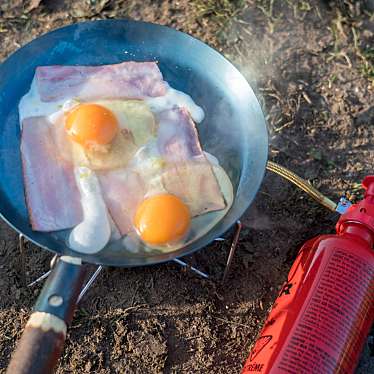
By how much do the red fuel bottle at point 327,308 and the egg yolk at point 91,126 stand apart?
1415 mm

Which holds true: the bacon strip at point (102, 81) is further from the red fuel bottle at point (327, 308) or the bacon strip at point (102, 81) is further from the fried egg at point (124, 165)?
the red fuel bottle at point (327, 308)

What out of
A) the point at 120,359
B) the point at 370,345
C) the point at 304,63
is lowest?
the point at 370,345

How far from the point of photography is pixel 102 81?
363 cm

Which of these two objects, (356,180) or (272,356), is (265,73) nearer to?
(356,180)

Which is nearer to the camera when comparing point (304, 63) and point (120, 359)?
point (120, 359)

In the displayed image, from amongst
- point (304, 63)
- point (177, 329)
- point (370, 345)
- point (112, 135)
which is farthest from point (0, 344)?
point (304, 63)

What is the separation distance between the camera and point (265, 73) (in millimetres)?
4508

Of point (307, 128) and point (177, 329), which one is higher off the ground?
point (307, 128)

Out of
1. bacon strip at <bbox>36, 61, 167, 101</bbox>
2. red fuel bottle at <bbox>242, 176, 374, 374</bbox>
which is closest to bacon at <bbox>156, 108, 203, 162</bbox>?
bacon strip at <bbox>36, 61, 167, 101</bbox>

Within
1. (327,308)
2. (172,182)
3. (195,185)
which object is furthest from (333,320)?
(172,182)

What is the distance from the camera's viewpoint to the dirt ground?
3.59 meters

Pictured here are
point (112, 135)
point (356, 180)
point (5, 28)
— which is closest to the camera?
point (112, 135)

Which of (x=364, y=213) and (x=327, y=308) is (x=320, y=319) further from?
(x=364, y=213)

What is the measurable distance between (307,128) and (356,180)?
538 mm
